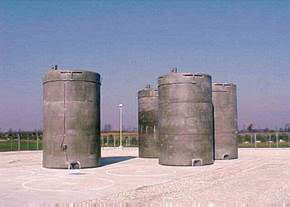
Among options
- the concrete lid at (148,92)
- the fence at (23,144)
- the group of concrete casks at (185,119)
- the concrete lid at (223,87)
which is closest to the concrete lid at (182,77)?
the group of concrete casks at (185,119)

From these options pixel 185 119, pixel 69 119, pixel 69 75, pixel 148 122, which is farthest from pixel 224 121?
pixel 69 75

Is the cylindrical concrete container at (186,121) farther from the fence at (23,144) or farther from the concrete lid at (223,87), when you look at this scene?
the fence at (23,144)

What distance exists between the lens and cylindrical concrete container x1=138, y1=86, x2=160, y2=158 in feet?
96.1

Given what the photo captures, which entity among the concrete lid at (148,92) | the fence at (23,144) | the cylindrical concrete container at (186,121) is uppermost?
the concrete lid at (148,92)

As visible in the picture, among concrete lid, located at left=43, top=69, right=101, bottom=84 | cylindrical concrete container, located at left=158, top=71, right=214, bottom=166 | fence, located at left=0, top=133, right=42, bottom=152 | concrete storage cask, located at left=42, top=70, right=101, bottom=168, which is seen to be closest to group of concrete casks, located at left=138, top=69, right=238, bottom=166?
cylindrical concrete container, located at left=158, top=71, right=214, bottom=166

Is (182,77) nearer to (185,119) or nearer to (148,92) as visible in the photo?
(185,119)

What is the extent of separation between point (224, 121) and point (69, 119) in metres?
11.1

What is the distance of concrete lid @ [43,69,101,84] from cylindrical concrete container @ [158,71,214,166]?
444cm

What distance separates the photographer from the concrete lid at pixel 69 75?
2152 centimetres

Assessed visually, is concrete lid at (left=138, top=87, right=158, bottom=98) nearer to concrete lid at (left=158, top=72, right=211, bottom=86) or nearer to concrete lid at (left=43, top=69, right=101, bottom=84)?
concrete lid at (left=158, top=72, right=211, bottom=86)

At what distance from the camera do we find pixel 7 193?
1292 centimetres

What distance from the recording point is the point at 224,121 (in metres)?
27.6

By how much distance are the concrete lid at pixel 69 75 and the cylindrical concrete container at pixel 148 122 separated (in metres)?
8.09

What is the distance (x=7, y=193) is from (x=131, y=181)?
15.7 feet
